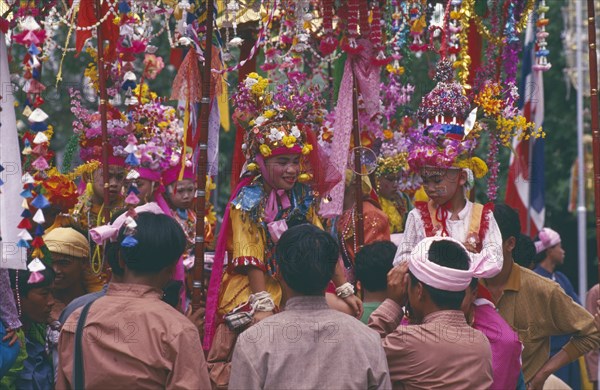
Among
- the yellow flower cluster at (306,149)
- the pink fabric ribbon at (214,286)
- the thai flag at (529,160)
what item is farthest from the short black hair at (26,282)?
the thai flag at (529,160)

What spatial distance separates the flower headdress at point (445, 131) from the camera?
6.04 metres

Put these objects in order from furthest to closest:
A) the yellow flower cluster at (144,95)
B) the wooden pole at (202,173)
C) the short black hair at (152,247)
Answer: the yellow flower cluster at (144,95), the wooden pole at (202,173), the short black hair at (152,247)

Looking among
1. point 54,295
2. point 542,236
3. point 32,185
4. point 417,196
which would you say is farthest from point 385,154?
point 32,185

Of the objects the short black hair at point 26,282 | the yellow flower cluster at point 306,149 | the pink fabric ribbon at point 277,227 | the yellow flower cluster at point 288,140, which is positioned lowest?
the short black hair at point 26,282

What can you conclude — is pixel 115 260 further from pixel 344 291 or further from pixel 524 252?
pixel 524 252

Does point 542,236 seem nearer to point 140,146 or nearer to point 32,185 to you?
point 140,146

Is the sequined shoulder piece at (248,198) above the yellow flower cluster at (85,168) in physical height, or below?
below

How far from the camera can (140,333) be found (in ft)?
13.7

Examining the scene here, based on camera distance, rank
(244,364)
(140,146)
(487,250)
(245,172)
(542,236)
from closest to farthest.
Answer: (244,364) < (487,250) < (245,172) < (140,146) < (542,236)

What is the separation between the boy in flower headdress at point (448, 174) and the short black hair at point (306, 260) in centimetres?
161

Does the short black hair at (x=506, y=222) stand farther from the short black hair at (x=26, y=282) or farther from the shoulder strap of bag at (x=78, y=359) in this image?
the shoulder strap of bag at (x=78, y=359)

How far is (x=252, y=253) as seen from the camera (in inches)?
232

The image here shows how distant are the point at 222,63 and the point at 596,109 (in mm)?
2291

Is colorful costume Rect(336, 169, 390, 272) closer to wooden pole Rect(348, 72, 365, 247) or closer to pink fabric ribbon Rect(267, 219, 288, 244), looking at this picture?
wooden pole Rect(348, 72, 365, 247)
